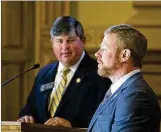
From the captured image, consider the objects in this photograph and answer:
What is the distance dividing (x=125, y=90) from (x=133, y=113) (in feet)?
0.40

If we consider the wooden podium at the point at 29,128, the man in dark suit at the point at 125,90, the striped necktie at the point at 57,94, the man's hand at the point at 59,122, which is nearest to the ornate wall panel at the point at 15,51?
the striped necktie at the point at 57,94

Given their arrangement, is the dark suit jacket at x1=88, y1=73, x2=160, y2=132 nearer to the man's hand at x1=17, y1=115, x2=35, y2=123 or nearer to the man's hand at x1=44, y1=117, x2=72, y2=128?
the man's hand at x1=44, y1=117, x2=72, y2=128

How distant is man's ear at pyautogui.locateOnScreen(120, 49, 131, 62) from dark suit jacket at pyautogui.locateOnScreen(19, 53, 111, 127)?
801 millimetres

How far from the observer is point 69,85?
2787 mm

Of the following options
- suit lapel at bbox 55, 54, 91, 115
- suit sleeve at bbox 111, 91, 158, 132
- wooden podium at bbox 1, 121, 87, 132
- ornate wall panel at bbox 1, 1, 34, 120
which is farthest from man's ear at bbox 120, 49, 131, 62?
ornate wall panel at bbox 1, 1, 34, 120

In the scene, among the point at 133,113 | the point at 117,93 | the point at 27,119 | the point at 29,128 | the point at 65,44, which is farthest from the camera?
the point at 65,44

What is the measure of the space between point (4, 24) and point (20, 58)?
10.8 inches

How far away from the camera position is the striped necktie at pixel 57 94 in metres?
2.79

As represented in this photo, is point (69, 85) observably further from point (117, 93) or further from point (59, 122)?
point (117, 93)

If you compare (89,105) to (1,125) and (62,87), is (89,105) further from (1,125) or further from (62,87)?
(1,125)

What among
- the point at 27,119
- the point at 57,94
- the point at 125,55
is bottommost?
the point at 27,119

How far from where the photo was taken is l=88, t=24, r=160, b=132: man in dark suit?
174 centimetres

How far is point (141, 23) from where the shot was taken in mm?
3449

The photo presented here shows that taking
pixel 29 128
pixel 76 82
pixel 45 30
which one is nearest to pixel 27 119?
pixel 76 82
